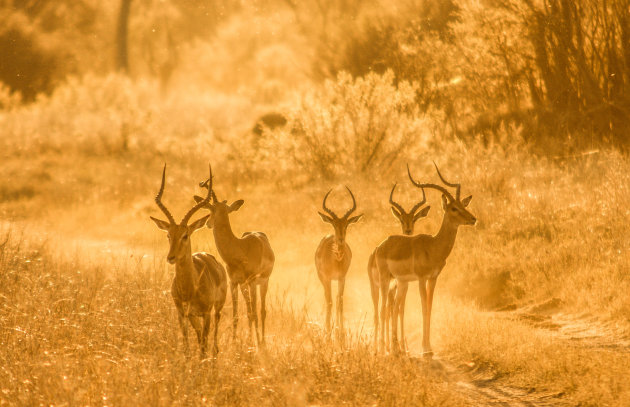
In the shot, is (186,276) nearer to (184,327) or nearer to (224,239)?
(184,327)

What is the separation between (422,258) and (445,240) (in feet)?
1.65

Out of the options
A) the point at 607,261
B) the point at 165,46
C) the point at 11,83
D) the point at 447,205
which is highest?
the point at 165,46

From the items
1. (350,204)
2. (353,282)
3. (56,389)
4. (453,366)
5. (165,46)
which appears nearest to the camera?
(56,389)

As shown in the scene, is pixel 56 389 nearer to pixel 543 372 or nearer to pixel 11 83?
pixel 543 372

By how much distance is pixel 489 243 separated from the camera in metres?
17.2

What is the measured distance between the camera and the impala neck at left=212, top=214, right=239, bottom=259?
11289mm

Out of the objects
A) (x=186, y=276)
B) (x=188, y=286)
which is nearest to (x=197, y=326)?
(x=188, y=286)

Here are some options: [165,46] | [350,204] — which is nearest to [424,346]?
[350,204]

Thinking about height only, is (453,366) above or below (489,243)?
below

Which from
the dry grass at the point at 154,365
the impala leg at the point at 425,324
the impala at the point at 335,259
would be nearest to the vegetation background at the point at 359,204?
the dry grass at the point at 154,365

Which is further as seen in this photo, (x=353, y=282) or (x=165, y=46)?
(x=165, y=46)

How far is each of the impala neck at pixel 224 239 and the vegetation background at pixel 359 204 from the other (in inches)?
46.7

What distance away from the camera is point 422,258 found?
11.2 meters

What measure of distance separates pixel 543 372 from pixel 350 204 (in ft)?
45.1
